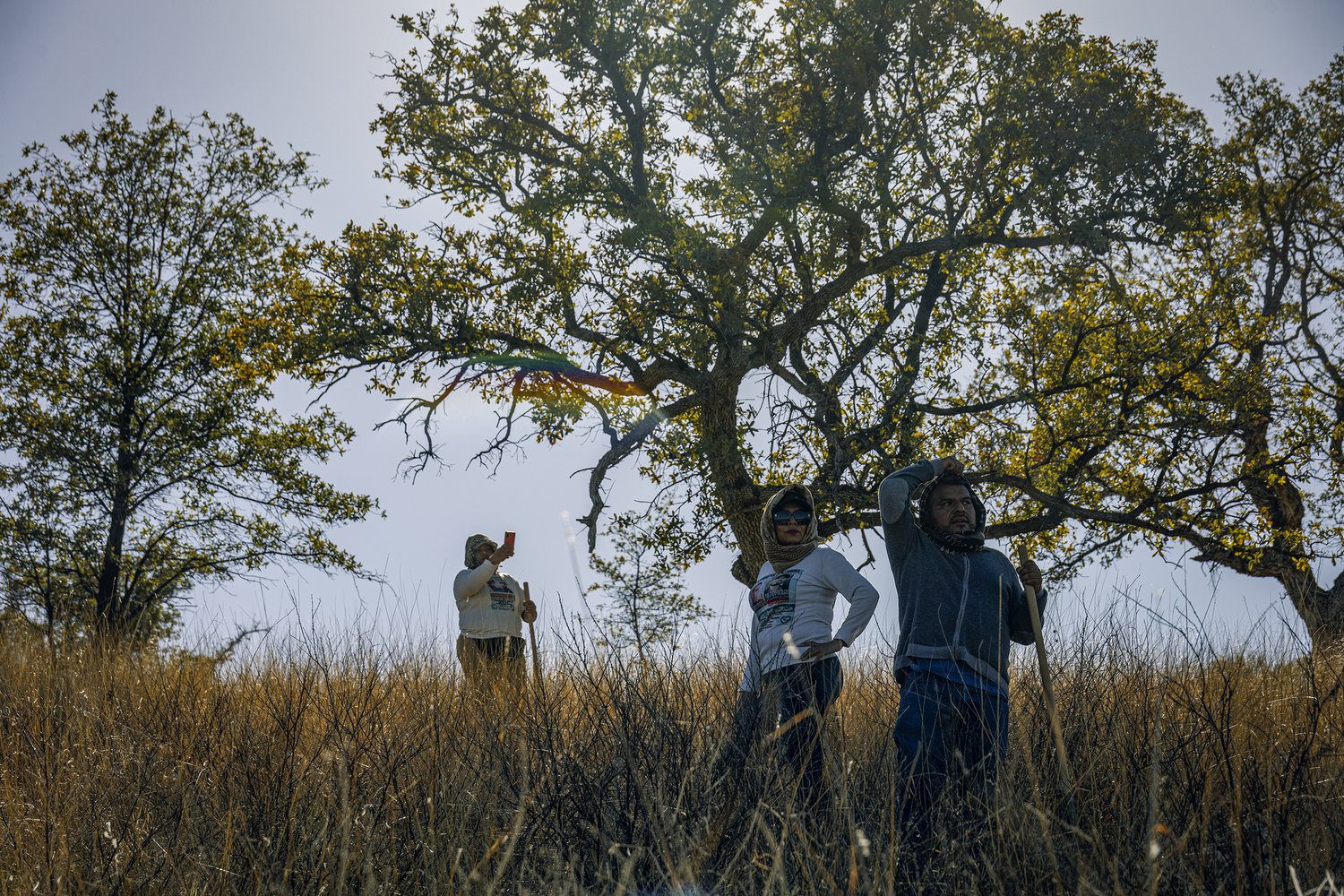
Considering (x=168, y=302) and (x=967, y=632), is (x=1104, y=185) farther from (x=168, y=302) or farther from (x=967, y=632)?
(x=168, y=302)

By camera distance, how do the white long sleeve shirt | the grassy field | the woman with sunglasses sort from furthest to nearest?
the white long sleeve shirt, the woman with sunglasses, the grassy field

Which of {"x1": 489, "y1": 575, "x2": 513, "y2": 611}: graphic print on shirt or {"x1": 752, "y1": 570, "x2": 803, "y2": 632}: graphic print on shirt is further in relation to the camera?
{"x1": 489, "y1": 575, "x2": 513, "y2": 611}: graphic print on shirt

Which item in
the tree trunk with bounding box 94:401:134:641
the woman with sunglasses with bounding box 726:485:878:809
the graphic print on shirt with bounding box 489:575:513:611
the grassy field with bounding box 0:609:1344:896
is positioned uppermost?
the tree trunk with bounding box 94:401:134:641

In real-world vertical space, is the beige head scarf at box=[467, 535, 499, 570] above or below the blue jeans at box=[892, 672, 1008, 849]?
above

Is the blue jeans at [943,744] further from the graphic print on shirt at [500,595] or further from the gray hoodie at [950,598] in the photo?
the graphic print on shirt at [500,595]

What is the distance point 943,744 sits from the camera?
4133 mm

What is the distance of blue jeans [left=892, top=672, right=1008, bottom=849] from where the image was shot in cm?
408

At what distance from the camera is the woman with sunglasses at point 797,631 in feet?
15.3

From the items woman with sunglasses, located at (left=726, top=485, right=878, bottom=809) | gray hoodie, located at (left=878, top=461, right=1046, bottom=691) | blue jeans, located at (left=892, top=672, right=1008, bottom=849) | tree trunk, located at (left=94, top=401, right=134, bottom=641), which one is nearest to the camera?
blue jeans, located at (left=892, top=672, right=1008, bottom=849)

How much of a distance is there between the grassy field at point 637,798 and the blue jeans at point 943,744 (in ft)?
0.42

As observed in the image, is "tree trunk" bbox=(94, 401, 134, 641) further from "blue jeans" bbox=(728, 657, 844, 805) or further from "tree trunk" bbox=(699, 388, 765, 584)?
"blue jeans" bbox=(728, 657, 844, 805)

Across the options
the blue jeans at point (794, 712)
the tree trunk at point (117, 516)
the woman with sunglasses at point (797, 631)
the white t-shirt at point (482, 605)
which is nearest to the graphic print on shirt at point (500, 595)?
the white t-shirt at point (482, 605)

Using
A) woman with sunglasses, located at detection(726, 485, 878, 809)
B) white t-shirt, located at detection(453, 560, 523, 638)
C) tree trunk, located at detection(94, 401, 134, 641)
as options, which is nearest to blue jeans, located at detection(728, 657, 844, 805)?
woman with sunglasses, located at detection(726, 485, 878, 809)

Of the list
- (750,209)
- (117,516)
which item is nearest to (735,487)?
(750,209)
